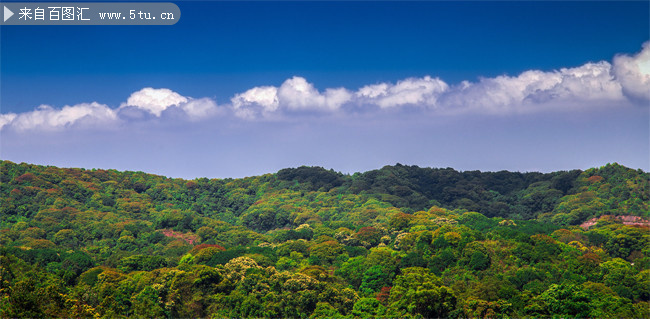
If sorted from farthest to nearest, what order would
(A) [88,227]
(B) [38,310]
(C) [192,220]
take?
(C) [192,220] < (A) [88,227] < (B) [38,310]

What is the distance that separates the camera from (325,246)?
75125 millimetres

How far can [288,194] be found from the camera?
13738 centimetres

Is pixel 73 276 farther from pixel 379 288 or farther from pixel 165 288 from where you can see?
pixel 379 288

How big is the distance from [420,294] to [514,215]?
8494cm

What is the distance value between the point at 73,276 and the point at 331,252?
27317 mm

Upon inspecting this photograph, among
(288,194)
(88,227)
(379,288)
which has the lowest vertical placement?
(379,288)

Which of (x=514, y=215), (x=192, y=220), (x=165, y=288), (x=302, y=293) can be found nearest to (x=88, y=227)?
(x=192, y=220)

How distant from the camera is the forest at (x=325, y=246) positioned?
50031mm

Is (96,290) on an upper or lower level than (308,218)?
lower

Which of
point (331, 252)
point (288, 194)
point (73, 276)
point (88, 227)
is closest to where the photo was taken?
point (73, 276)

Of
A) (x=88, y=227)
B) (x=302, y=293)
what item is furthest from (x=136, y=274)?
(x=88, y=227)

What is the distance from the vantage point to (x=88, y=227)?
9975cm

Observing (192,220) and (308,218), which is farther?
(308,218)

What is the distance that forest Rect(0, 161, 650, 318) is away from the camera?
50.0 m
